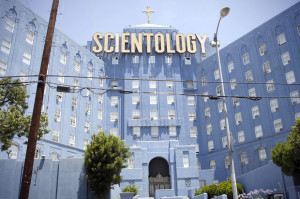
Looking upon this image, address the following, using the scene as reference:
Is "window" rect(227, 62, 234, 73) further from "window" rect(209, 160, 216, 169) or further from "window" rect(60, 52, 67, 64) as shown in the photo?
"window" rect(60, 52, 67, 64)

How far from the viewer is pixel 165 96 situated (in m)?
51.5

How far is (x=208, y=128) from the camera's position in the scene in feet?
163

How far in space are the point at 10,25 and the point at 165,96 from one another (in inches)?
1052

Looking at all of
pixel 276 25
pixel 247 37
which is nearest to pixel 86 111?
pixel 247 37

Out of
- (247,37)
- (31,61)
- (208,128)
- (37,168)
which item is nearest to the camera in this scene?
(37,168)

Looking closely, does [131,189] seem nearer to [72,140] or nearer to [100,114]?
[72,140]

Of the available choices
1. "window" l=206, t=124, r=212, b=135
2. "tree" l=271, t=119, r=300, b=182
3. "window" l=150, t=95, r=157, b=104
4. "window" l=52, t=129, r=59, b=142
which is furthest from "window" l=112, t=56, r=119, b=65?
"tree" l=271, t=119, r=300, b=182

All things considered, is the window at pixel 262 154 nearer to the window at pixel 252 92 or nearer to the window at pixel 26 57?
the window at pixel 252 92

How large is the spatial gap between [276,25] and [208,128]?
1908cm

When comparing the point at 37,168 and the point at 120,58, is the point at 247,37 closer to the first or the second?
the point at 120,58

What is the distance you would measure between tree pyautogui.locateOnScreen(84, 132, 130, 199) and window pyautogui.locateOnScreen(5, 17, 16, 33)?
1772 centimetres

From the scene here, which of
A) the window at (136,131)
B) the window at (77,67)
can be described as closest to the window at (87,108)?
the window at (77,67)

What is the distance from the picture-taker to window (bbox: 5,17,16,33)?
114ft

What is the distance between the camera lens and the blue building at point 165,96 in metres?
37.8
